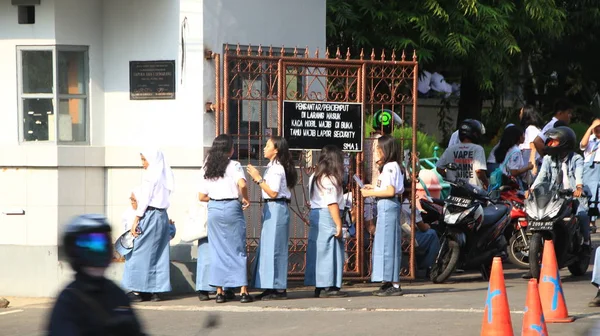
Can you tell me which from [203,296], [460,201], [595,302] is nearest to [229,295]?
[203,296]

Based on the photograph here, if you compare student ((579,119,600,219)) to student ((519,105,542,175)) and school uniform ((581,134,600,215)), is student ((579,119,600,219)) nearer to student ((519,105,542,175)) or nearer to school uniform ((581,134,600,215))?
school uniform ((581,134,600,215))

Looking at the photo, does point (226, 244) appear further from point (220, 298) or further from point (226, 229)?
point (220, 298)

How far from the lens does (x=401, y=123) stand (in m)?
12.8

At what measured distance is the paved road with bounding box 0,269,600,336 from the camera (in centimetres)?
951

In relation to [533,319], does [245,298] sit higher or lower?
lower

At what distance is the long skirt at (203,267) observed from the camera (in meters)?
→ 11.4

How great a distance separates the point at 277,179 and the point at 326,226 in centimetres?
77

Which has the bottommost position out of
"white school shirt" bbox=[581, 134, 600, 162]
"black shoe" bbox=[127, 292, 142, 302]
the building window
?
"black shoe" bbox=[127, 292, 142, 302]

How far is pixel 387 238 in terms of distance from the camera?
1161 centimetres

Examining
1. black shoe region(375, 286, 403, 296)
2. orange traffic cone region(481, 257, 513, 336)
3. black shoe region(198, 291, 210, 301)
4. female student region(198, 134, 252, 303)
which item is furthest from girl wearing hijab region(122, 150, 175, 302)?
orange traffic cone region(481, 257, 513, 336)

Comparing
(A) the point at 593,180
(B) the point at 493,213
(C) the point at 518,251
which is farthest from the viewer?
(A) the point at 593,180

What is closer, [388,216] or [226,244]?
[226,244]

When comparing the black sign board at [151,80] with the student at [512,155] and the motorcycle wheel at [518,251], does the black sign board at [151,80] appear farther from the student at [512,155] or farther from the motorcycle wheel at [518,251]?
the student at [512,155]

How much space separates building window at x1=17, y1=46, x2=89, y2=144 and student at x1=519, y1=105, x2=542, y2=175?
6281 millimetres
